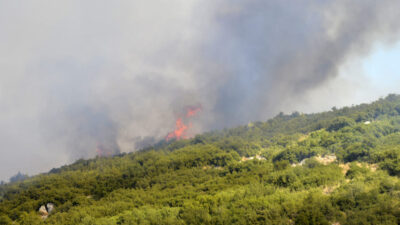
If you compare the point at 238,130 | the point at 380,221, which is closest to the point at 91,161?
the point at 238,130

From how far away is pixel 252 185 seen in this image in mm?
67062

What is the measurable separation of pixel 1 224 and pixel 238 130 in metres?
115

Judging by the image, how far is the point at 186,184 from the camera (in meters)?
87.1

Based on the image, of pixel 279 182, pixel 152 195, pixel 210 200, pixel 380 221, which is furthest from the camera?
pixel 152 195

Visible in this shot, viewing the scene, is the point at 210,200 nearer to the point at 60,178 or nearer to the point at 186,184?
the point at 186,184

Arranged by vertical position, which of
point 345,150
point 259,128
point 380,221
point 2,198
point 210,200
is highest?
point 259,128

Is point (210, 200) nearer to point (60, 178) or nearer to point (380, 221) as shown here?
point (380, 221)

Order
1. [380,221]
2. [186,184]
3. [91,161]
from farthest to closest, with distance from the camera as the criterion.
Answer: [91,161] < [186,184] < [380,221]

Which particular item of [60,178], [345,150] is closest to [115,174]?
[60,178]

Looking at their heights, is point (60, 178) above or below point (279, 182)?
above

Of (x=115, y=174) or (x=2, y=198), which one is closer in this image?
(x=2, y=198)

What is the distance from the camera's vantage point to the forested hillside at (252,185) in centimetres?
4591

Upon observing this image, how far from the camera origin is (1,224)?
74.2 m

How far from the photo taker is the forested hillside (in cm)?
4591
